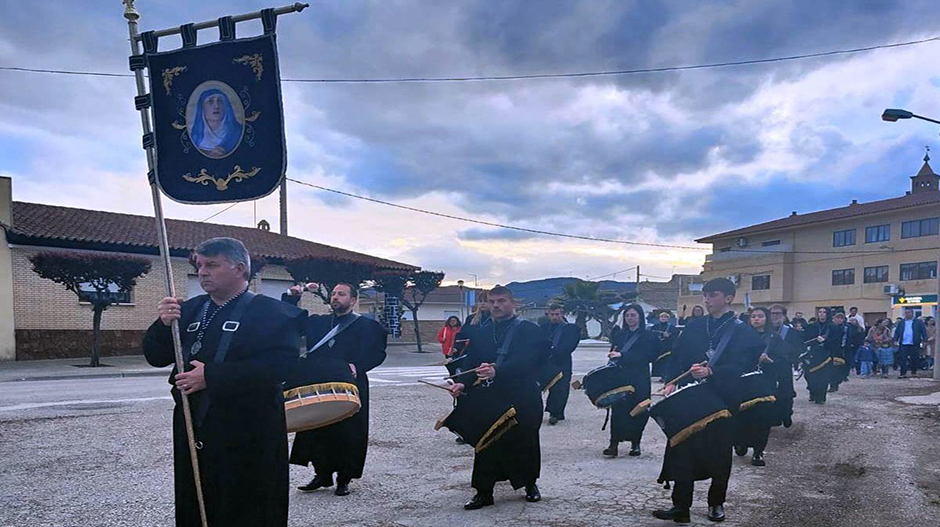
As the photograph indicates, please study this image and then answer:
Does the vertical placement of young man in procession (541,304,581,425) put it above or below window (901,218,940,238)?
below

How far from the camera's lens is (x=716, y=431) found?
213 inches

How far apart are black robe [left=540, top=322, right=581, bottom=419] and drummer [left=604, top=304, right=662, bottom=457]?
142 cm

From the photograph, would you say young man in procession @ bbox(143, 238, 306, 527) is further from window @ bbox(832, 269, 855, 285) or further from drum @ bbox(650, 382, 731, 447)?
window @ bbox(832, 269, 855, 285)

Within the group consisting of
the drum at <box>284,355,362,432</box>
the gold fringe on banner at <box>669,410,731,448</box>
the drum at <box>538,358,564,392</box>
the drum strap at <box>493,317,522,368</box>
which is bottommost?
the drum at <box>538,358,564,392</box>

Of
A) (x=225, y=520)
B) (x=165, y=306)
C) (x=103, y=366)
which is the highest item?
(x=165, y=306)

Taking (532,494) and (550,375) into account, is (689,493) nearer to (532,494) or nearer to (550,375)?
(532,494)

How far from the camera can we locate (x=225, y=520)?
341 centimetres

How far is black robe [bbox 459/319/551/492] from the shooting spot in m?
5.77

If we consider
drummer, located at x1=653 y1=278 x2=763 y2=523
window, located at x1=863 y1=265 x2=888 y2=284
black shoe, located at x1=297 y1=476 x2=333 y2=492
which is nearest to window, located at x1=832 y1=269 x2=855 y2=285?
window, located at x1=863 y1=265 x2=888 y2=284

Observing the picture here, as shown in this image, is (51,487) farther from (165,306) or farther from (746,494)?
(746,494)

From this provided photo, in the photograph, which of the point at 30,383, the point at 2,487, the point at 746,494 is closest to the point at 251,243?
the point at 30,383

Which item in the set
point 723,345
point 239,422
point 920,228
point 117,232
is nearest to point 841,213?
point 920,228

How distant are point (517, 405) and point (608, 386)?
2408 millimetres

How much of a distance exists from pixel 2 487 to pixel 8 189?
68.6ft
